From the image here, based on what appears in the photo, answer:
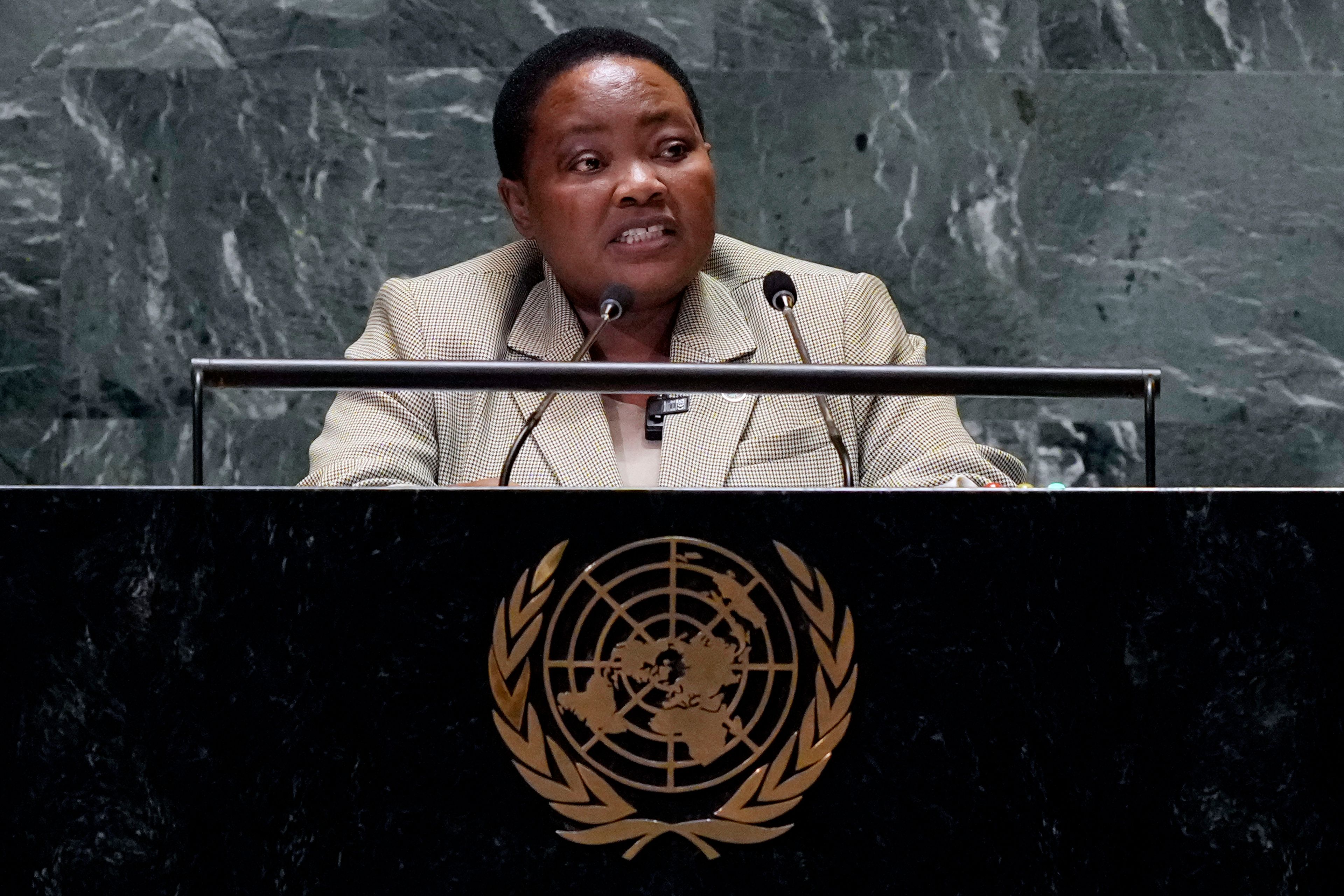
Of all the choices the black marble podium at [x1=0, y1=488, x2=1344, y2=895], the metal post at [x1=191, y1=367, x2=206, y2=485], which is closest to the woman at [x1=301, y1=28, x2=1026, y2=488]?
the metal post at [x1=191, y1=367, x2=206, y2=485]

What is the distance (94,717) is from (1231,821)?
105 centimetres

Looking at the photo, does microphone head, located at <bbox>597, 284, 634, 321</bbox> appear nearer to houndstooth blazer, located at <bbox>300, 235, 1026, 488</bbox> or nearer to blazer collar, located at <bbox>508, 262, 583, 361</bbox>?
houndstooth blazer, located at <bbox>300, 235, 1026, 488</bbox>

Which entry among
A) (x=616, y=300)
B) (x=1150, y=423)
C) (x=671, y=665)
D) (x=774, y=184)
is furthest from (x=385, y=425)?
(x=774, y=184)

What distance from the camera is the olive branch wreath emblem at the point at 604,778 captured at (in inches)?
61.1

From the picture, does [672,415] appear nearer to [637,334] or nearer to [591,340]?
[637,334]

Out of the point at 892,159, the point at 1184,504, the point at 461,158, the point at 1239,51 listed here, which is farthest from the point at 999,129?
the point at 1184,504

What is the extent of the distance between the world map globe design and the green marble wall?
193cm

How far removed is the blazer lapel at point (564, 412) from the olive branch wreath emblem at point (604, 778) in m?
0.66

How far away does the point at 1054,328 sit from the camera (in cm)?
342

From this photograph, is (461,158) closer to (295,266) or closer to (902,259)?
(295,266)

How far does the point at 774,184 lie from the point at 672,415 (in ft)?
3.72

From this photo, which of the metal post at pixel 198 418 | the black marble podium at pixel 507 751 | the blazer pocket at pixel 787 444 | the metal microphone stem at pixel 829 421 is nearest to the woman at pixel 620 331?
the blazer pocket at pixel 787 444

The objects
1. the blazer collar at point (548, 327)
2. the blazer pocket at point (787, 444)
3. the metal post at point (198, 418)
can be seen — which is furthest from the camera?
the blazer collar at point (548, 327)

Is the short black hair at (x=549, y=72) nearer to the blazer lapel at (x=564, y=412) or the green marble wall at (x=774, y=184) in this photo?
the blazer lapel at (x=564, y=412)
